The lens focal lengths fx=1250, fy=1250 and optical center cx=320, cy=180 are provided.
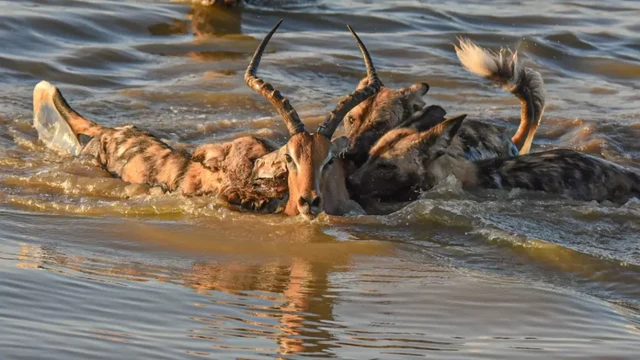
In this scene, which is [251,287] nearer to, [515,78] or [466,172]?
[466,172]

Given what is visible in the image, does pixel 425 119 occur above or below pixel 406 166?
above

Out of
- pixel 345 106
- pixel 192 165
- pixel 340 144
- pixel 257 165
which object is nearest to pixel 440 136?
pixel 345 106

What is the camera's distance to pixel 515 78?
1046 cm

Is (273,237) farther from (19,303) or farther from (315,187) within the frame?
(19,303)

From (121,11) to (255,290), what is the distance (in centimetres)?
1068

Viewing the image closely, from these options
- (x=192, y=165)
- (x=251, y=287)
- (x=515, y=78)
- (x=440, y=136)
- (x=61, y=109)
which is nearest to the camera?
(x=251, y=287)

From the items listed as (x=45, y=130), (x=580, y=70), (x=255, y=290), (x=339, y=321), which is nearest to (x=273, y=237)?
(x=255, y=290)

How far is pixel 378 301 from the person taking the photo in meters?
6.05

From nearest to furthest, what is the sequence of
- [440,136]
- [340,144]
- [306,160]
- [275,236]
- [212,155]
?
[275,236]
[306,160]
[340,144]
[212,155]
[440,136]

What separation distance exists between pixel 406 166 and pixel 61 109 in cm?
307

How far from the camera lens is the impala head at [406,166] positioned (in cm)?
901

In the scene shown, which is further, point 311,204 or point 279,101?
point 279,101

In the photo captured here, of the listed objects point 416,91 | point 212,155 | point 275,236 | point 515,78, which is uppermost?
point 515,78

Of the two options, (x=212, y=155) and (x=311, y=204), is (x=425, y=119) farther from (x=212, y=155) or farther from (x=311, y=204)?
(x=311, y=204)
